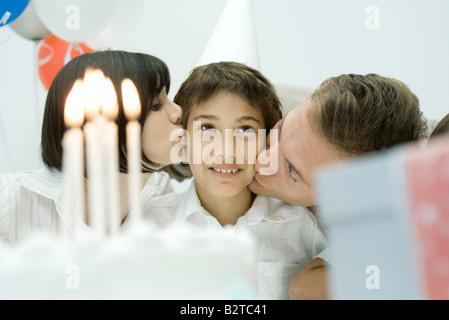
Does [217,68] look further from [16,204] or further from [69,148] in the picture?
[69,148]

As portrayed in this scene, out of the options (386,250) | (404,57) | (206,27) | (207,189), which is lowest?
(207,189)

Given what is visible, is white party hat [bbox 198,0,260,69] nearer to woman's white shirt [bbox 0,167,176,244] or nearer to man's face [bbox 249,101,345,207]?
man's face [bbox 249,101,345,207]

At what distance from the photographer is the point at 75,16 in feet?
4.81

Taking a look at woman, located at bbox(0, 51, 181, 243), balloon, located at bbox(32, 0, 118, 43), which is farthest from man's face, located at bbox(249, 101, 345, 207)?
balloon, located at bbox(32, 0, 118, 43)

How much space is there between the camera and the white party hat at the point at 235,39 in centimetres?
153

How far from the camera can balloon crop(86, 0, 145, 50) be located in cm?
158

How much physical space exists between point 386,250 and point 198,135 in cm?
87

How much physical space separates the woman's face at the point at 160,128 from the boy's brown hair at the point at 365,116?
320 millimetres

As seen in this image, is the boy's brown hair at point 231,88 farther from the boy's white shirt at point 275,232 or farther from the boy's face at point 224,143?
the boy's white shirt at point 275,232

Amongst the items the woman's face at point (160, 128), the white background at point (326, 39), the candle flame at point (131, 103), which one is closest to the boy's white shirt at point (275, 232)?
the woman's face at point (160, 128)

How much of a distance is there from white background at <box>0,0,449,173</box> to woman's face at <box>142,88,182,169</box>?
1.66ft

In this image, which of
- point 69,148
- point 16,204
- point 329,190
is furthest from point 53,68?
point 329,190

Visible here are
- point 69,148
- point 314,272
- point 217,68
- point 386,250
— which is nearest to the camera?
point 386,250

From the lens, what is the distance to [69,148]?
632mm
